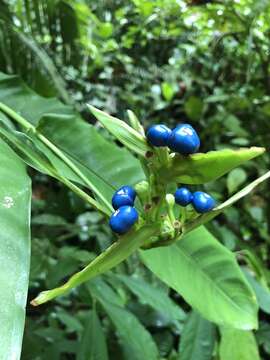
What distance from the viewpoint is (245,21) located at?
1.21 metres

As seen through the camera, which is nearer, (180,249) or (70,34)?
(180,249)

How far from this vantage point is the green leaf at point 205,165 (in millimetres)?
331

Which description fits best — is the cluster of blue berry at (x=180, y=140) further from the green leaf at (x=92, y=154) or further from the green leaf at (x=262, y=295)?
the green leaf at (x=262, y=295)

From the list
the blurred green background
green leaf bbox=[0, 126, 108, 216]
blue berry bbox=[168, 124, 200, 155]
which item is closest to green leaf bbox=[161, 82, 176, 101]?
the blurred green background

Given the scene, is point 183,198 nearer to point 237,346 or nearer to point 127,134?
point 127,134

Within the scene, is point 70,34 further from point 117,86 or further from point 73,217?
point 117,86

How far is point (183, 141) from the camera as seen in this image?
34cm

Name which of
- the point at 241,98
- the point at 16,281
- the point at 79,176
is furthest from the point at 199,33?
the point at 16,281

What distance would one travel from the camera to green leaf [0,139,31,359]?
0.29 meters

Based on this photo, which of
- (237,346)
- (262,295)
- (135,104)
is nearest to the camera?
(237,346)

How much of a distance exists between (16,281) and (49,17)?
97cm

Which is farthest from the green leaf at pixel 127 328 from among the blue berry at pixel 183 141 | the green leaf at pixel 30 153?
the blue berry at pixel 183 141

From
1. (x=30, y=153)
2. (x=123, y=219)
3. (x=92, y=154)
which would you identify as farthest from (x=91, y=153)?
(x=123, y=219)

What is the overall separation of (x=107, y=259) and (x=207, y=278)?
0.28m
